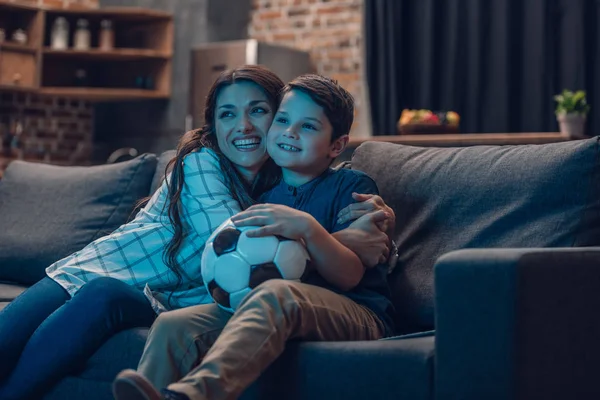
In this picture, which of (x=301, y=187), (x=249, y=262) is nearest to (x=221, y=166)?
(x=301, y=187)

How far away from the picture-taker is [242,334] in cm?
166

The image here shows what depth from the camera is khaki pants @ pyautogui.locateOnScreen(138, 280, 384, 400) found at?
5.32 feet

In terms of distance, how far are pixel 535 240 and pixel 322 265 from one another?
53 centimetres

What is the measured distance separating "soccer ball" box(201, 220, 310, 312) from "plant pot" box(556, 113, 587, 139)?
10.3 ft

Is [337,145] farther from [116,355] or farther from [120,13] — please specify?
[120,13]

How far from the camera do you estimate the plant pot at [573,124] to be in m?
4.64

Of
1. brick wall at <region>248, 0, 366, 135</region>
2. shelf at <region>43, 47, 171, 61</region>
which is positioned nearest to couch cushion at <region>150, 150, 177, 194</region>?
brick wall at <region>248, 0, 366, 135</region>

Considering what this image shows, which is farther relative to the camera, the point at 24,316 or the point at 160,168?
the point at 160,168

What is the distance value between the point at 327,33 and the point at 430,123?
1.40 meters

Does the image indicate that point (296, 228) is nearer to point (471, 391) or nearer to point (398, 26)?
point (471, 391)

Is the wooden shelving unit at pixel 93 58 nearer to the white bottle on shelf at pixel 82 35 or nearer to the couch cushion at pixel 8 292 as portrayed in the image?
the white bottle on shelf at pixel 82 35

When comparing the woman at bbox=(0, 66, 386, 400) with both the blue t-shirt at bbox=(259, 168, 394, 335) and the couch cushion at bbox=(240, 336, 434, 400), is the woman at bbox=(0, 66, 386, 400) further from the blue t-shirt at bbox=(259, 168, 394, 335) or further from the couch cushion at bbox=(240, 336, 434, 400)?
the couch cushion at bbox=(240, 336, 434, 400)

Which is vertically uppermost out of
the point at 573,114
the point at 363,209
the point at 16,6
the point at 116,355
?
the point at 16,6

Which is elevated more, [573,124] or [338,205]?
[573,124]
